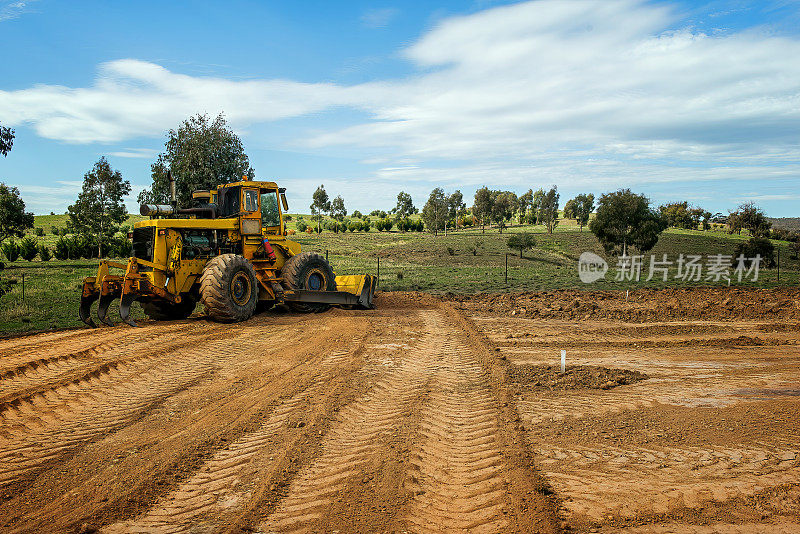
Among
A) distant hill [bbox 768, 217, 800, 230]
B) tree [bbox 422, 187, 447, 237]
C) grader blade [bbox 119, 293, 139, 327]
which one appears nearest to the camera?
grader blade [bbox 119, 293, 139, 327]

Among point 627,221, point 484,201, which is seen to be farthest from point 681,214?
point 627,221

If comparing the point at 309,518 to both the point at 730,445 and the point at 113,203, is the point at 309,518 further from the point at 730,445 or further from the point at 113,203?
the point at 113,203

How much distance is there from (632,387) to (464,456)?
13.4 feet

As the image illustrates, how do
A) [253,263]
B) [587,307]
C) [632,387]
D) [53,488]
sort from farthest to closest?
[587,307] → [253,263] → [632,387] → [53,488]

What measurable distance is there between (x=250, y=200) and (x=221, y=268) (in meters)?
2.67

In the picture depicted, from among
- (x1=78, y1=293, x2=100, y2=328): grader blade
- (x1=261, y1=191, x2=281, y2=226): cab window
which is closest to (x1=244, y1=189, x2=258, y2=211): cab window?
(x1=261, y1=191, x2=281, y2=226): cab window

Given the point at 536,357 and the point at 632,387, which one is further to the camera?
the point at 536,357

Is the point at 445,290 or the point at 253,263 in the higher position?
the point at 253,263

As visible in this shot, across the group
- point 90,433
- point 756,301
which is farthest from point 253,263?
point 756,301

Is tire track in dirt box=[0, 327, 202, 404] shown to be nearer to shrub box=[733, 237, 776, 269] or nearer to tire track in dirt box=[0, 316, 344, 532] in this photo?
tire track in dirt box=[0, 316, 344, 532]

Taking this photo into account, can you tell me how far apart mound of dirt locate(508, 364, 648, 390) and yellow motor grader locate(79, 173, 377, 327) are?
712 centimetres

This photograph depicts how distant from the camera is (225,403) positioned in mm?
7305

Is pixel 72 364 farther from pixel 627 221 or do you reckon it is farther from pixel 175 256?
pixel 627 221

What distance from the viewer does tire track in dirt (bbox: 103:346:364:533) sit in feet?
14.2
